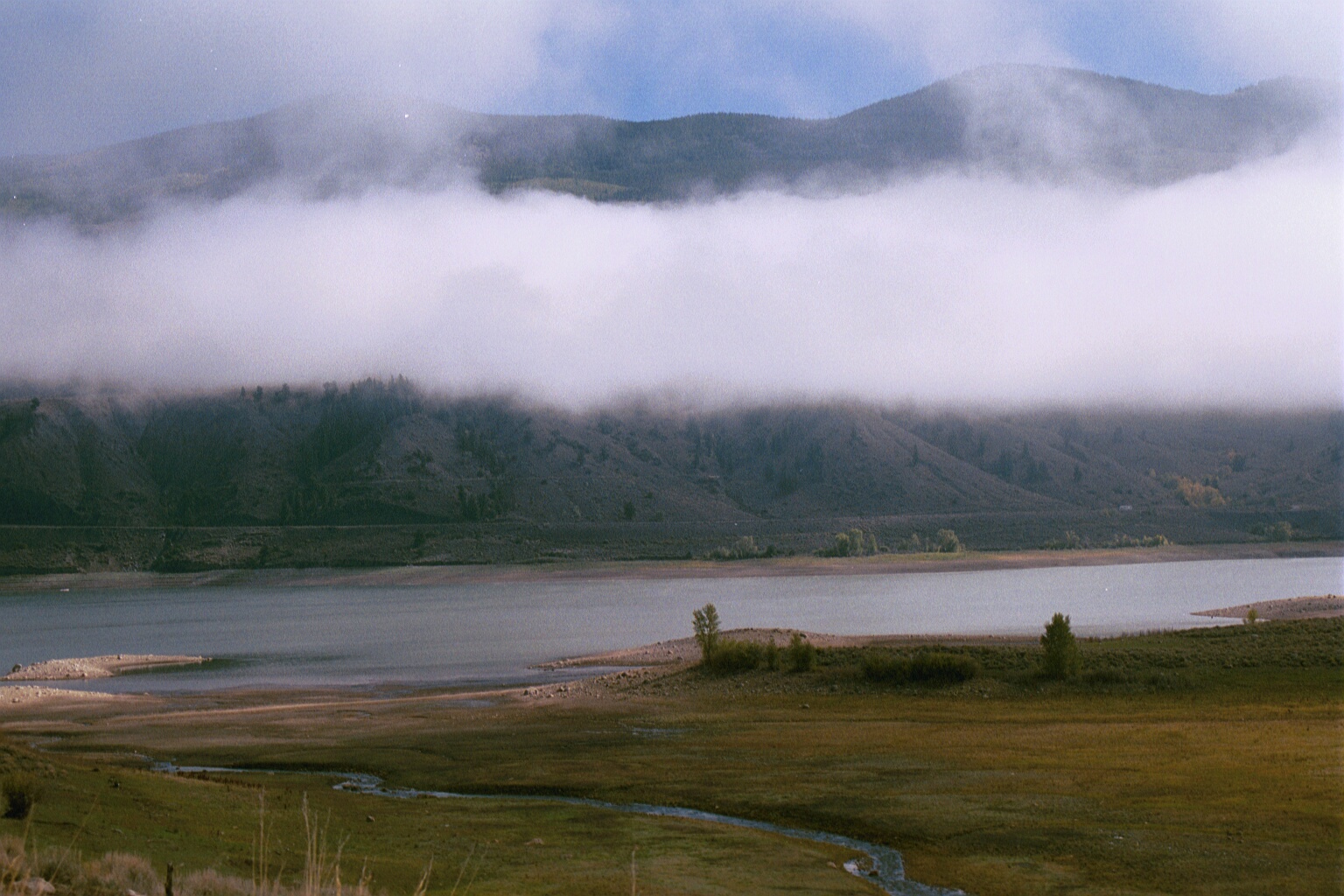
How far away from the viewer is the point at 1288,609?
65188mm

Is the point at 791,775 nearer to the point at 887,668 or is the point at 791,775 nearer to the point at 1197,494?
the point at 887,668

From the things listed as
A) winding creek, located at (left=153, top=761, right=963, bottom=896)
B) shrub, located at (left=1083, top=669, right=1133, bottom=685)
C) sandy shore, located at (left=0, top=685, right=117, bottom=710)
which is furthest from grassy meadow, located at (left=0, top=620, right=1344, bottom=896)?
sandy shore, located at (left=0, top=685, right=117, bottom=710)

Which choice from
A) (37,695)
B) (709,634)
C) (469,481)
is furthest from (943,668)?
(469,481)

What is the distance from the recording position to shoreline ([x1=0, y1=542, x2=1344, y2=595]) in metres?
127

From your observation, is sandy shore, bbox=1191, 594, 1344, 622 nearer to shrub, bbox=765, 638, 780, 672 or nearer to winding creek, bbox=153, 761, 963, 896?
shrub, bbox=765, 638, 780, 672

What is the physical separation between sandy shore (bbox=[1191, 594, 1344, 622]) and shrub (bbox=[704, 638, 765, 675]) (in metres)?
29.8

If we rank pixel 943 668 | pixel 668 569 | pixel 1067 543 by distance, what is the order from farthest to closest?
pixel 1067 543 < pixel 668 569 < pixel 943 668

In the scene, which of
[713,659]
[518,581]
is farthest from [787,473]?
[713,659]

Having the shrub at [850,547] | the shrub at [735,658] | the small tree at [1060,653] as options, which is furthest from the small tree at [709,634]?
the shrub at [850,547]

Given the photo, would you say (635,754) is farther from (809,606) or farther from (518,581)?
(518,581)

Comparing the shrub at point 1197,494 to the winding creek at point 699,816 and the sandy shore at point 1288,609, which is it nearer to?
the sandy shore at point 1288,609

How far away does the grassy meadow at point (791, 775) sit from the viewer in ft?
61.1

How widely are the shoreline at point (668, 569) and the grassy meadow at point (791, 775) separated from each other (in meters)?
82.9

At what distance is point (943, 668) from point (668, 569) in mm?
90504
